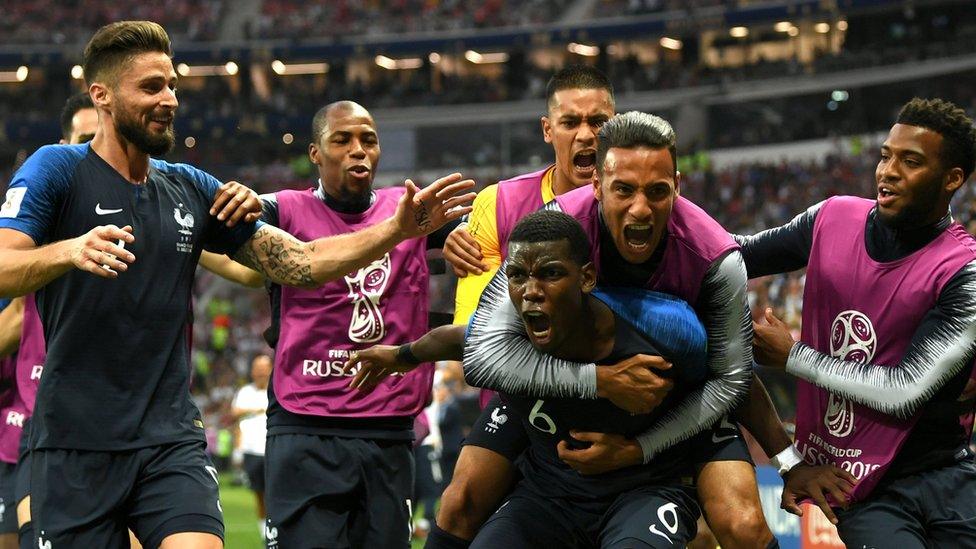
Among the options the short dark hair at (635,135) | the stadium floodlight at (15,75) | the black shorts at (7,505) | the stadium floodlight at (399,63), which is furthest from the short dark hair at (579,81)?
the stadium floodlight at (15,75)

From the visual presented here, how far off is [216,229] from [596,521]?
6.85 ft

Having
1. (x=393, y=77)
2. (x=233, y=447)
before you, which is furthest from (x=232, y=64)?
(x=233, y=447)

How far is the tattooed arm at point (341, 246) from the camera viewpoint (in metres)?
5.59

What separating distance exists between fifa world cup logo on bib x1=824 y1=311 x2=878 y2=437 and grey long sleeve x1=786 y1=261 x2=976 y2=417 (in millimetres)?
157

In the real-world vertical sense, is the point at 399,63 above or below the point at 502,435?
above

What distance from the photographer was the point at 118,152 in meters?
5.25

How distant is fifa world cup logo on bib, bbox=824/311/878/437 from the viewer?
523cm

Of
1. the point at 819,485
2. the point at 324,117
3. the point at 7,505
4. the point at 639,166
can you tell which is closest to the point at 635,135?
the point at 639,166

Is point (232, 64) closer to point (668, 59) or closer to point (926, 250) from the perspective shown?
point (668, 59)

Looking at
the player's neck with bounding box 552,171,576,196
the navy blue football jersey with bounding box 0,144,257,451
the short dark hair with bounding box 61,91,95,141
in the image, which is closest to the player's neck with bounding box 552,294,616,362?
the player's neck with bounding box 552,171,576,196

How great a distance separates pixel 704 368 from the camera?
5.02 metres

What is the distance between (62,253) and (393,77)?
155 ft

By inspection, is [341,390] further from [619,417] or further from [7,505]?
[7,505]

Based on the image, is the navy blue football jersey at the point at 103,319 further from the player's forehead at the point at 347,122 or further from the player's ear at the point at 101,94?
the player's forehead at the point at 347,122
